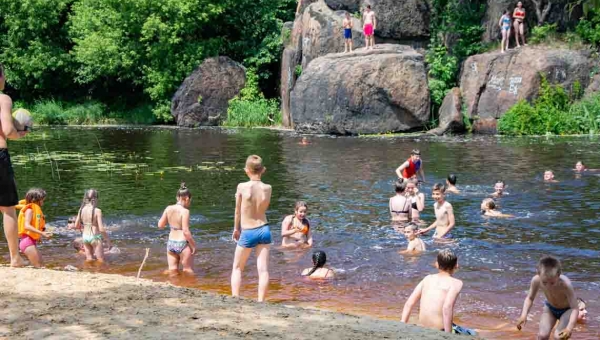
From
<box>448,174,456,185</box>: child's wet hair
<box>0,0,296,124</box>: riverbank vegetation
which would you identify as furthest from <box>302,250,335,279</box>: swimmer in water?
<box>0,0,296,124</box>: riverbank vegetation

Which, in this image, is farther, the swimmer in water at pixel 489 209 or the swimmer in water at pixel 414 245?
the swimmer in water at pixel 489 209

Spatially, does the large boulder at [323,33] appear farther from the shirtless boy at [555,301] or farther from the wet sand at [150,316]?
the wet sand at [150,316]

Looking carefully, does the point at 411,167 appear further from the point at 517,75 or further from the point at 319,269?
the point at 517,75

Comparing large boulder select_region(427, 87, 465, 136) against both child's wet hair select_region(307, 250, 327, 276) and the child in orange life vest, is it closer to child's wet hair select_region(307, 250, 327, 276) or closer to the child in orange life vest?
child's wet hair select_region(307, 250, 327, 276)

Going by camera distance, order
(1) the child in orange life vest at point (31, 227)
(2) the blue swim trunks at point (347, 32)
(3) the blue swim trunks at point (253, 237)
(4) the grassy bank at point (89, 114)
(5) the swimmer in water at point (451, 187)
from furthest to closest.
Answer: (4) the grassy bank at point (89, 114), (2) the blue swim trunks at point (347, 32), (5) the swimmer in water at point (451, 187), (1) the child in orange life vest at point (31, 227), (3) the blue swim trunks at point (253, 237)

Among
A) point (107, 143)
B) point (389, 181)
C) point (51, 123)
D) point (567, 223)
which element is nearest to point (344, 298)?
point (567, 223)

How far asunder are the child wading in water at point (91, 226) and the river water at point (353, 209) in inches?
12.0

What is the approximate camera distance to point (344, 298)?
37.0ft

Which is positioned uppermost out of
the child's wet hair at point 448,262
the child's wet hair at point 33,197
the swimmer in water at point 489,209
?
the child's wet hair at point 33,197

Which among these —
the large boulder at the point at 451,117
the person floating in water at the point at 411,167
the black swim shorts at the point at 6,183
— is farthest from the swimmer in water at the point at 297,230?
the large boulder at the point at 451,117

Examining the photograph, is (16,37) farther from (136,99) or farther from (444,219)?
(444,219)

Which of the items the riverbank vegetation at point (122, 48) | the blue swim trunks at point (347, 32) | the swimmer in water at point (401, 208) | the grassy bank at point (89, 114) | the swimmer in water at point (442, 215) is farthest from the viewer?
the grassy bank at point (89, 114)

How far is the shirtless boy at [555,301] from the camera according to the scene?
8.30 metres

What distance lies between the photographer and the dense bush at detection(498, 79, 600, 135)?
108 feet
